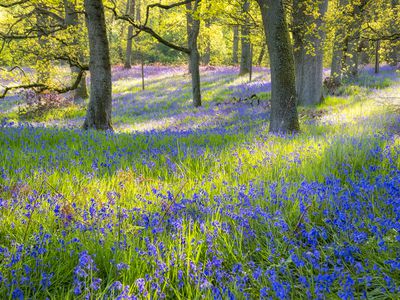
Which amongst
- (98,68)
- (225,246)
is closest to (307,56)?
(98,68)

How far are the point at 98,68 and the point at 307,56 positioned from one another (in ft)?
22.9

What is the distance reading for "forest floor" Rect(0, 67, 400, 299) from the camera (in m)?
2.01

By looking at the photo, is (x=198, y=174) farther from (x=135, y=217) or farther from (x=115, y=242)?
(x=115, y=242)

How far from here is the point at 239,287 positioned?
6.57 ft

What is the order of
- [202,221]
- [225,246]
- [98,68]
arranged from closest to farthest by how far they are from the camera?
1. [225,246]
2. [202,221]
3. [98,68]

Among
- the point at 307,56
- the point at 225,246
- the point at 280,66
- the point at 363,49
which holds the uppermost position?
the point at 363,49

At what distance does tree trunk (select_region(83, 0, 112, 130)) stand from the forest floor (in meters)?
3.56

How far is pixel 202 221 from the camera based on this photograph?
286 centimetres

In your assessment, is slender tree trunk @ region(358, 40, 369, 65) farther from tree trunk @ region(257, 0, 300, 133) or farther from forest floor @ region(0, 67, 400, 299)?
forest floor @ region(0, 67, 400, 299)

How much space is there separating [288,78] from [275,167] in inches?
153

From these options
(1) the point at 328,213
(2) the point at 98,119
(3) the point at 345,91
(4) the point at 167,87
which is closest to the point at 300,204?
(1) the point at 328,213

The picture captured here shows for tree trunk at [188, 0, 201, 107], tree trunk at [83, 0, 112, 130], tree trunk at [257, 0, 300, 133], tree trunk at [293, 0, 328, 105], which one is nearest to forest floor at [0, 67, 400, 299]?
tree trunk at [257, 0, 300, 133]

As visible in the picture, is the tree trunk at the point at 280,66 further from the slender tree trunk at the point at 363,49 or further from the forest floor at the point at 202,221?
the slender tree trunk at the point at 363,49

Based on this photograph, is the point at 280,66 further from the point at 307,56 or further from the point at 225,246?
the point at 225,246
